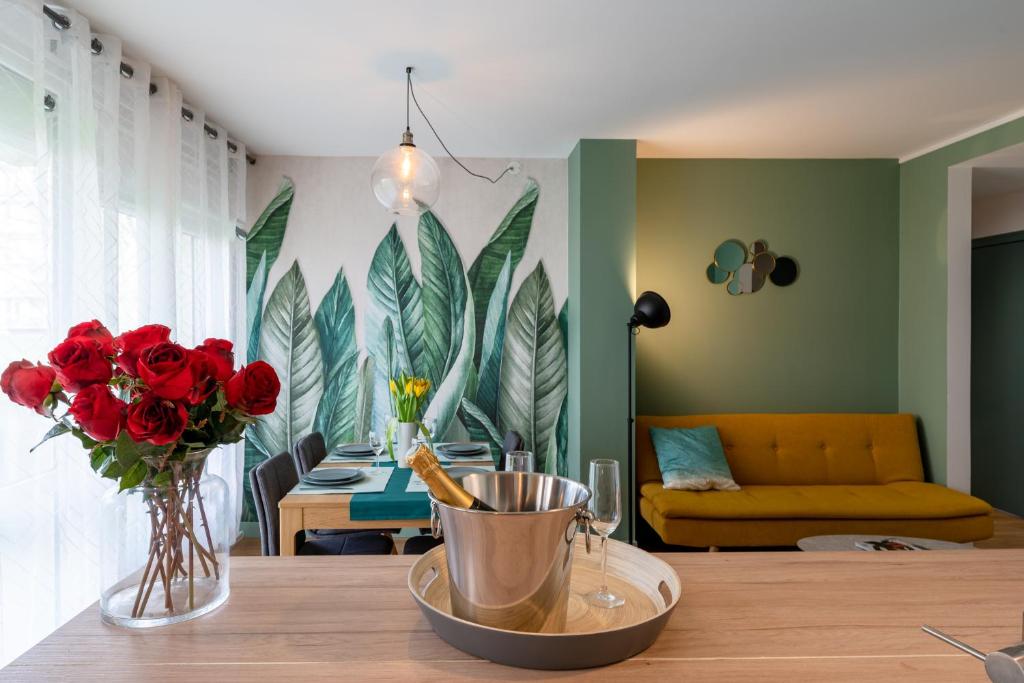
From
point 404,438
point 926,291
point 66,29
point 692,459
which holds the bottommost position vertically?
point 692,459

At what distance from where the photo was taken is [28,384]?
0.89m

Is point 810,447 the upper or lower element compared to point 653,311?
lower

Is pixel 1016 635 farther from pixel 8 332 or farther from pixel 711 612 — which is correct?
pixel 8 332

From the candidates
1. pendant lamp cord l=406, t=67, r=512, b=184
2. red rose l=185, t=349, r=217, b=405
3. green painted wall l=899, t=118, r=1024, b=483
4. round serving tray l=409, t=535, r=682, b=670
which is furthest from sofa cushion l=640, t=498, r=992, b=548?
red rose l=185, t=349, r=217, b=405

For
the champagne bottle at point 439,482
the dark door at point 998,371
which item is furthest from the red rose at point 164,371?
the dark door at point 998,371

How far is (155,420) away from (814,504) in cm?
349

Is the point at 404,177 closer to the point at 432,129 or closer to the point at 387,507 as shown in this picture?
the point at 432,129

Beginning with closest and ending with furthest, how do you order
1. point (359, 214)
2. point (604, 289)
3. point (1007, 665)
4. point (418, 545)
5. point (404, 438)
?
point (1007, 665), point (418, 545), point (404, 438), point (604, 289), point (359, 214)

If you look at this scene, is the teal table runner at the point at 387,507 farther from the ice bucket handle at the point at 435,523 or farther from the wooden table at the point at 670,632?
the ice bucket handle at the point at 435,523

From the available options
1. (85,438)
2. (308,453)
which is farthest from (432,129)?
(85,438)

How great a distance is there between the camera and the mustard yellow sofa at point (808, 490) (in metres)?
3.38

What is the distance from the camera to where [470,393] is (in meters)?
4.27

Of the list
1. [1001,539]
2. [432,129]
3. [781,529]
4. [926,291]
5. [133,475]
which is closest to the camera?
[133,475]

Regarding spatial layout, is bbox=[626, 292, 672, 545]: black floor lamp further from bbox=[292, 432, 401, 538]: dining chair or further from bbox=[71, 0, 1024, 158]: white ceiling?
bbox=[292, 432, 401, 538]: dining chair
